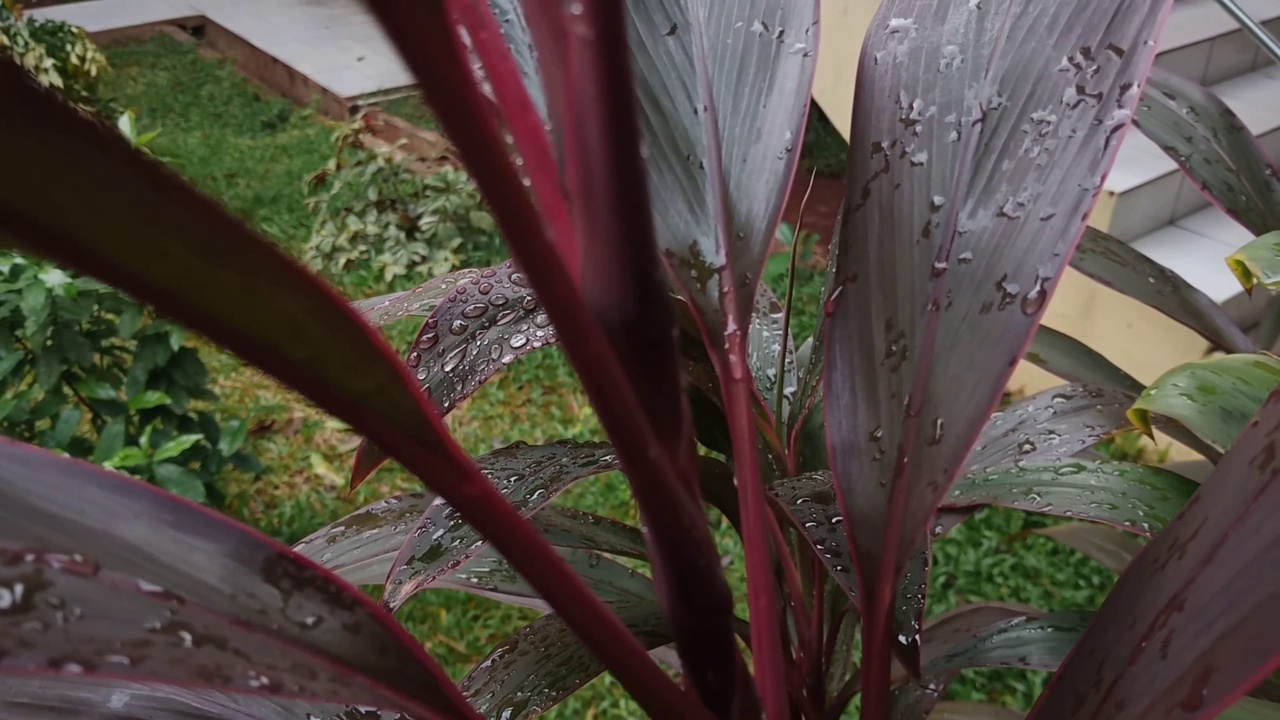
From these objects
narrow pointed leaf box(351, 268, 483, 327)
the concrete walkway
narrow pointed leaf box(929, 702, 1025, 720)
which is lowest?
narrow pointed leaf box(929, 702, 1025, 720)

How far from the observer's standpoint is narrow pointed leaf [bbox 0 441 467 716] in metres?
0.35

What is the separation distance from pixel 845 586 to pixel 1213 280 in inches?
65.6

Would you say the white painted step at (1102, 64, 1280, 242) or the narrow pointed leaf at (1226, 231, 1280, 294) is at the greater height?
the white painted step at (1102, 64, 1280, 242)

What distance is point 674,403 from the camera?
12.8 inches

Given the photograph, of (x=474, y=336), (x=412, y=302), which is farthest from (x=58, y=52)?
(x=474, y=336)

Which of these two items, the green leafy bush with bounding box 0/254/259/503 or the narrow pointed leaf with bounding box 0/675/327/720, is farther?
the green leafy bush with bounding box 0/254/259/503

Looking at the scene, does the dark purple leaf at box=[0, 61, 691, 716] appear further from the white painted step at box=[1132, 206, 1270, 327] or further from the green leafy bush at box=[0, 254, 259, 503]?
the white painted step at box=[1132, 206, 1270, 327]

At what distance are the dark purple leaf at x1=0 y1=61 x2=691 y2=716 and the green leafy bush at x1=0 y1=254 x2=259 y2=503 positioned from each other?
1.38 m

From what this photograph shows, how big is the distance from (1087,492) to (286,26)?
5571mm

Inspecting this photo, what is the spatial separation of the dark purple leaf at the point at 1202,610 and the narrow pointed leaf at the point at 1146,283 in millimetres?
621

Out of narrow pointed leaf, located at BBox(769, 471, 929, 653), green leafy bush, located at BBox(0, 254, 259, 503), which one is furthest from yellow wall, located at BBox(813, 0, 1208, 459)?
green leafy bush, located at BBox(0, 254, 259, 503)

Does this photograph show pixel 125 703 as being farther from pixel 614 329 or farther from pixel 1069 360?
pixel 1069 360

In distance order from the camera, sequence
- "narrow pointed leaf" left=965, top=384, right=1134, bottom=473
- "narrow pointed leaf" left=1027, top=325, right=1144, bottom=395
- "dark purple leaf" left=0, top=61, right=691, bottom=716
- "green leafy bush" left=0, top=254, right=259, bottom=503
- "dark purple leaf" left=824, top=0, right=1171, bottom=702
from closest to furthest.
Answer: "dark purple leaf" left=0, top=61, right=691, bottom=716 < "dark purple leaf" left=824, top=0, right=1171, bottom=702 < "narrow pointed leaf" left=965, top=384, right=1134, bottom=473 < "narrow pointed leaf" left=1027, top=325, right=1144, bottom=395 < "green leafy bush" left=0, top=254, right=259, bottom=503

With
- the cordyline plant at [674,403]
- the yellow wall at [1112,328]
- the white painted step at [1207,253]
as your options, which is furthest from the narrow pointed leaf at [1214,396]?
the white painted step at [1207,253]
